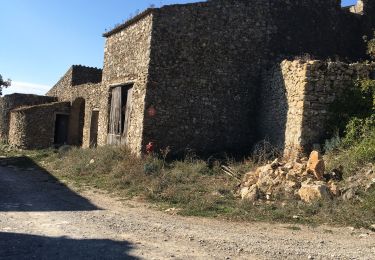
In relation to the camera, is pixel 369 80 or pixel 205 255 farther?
pixel 369 80

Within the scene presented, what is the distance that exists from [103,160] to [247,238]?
7860 mm

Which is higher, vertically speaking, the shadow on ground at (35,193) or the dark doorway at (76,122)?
the dark doorway at (76,122)

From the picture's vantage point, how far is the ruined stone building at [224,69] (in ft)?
44.2

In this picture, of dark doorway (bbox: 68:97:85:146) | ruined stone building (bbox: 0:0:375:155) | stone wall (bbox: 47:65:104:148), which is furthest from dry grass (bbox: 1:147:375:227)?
dark doorway (bbox: 68:97:85:146)

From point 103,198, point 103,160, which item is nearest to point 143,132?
point 103,160

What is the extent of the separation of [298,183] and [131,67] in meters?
7.83

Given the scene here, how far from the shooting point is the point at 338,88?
11.7 m

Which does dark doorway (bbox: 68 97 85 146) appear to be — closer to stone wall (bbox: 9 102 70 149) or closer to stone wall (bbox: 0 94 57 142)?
stone wall (bbox: 9 102 70 149)

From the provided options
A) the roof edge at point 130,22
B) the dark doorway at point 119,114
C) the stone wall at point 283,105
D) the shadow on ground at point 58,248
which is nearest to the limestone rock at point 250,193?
the stone wall at point 283,105

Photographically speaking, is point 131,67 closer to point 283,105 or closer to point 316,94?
point 283,105

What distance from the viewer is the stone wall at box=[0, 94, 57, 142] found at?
24297mm

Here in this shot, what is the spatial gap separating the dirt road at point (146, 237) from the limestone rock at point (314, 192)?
4.04 feet

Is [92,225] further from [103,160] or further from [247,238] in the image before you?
[103,160]

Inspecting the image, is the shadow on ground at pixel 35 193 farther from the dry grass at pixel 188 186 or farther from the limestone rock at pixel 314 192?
the limestone rock at pixel 314 192
